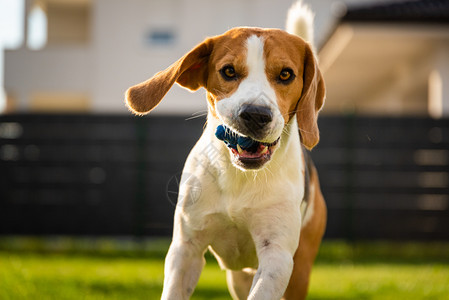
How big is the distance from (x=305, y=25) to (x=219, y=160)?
1.37 metres

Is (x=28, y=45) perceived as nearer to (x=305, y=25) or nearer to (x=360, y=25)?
(x=360, y=25)

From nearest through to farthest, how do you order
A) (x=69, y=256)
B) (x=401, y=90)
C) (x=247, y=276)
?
(x=247, y=276)
(x=69, y=256)
(x=401, y=90)

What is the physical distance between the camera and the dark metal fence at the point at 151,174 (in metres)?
8.05

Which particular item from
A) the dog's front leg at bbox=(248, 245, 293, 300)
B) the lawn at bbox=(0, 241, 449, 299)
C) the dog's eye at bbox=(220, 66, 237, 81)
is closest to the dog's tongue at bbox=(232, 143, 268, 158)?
the dog's eye at bbox=(220, 66, 237, 81)

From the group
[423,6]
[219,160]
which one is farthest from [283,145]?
[423,6]

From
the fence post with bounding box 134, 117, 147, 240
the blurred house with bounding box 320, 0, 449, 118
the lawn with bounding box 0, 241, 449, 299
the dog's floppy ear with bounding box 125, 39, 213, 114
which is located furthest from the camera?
the blurred house with bounding box 320, 0, 449, 118

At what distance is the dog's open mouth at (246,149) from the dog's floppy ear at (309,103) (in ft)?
0.83

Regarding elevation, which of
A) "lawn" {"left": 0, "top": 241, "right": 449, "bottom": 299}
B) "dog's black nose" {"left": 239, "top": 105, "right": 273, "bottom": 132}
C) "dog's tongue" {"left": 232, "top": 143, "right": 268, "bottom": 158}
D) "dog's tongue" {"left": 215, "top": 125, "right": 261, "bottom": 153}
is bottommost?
"lawn" {"left": 0, "top": 241, "right": 449, "bottom": 299}

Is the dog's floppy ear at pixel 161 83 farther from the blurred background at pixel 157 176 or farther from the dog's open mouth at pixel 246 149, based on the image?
the blurred background at pixel 157 176

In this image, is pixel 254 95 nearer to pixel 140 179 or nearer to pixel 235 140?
pixel 235 140

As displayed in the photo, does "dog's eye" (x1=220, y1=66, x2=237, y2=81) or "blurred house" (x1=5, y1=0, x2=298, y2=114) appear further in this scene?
"blurred house" (x1=5, y1=0, x2=298, y2=114)

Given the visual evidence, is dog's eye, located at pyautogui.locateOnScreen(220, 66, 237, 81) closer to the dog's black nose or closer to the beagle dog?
the beagle dog

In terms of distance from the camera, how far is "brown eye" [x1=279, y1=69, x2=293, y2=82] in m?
2.55

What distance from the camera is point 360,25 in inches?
343
